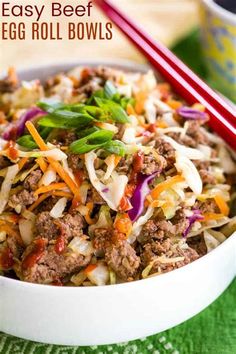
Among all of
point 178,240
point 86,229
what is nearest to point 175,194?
point 178,240

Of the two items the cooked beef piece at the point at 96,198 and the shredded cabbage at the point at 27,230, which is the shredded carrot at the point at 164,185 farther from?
the shredded cabbage at the point at 27,230

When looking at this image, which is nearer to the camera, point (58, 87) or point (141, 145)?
point (141, 145)

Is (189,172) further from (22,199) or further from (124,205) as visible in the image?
(22,199)

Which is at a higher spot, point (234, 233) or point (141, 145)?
point (141, 145)

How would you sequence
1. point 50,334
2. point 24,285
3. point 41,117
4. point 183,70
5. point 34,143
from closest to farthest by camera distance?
point 24,285
point 50,334
point 34,143
point 41,117
point 183,70

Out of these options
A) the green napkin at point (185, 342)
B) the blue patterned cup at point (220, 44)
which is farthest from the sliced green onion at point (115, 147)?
the blue patterned cup at point (220, 44)

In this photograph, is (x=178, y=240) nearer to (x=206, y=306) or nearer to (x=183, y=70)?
(x=206, y=306)
